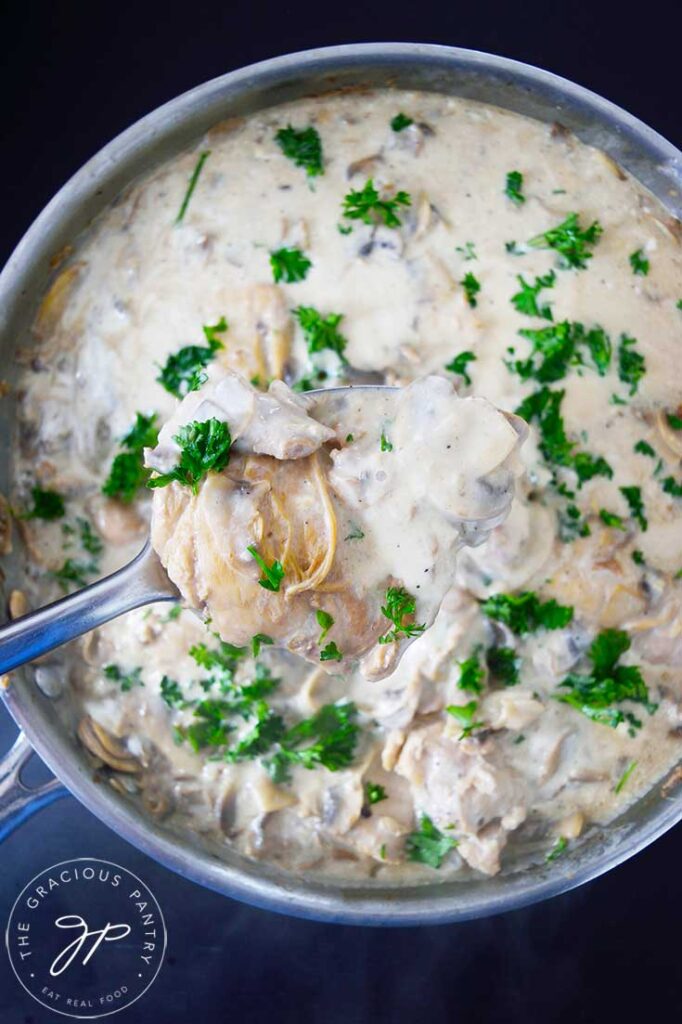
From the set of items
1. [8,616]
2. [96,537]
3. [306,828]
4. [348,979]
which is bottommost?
[348,979]

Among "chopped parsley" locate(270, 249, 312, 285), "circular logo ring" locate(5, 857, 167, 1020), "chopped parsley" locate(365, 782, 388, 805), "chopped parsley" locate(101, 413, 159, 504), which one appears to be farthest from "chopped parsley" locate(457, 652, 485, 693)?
"circular logo ring" locate(5, 857, 167, 1020)

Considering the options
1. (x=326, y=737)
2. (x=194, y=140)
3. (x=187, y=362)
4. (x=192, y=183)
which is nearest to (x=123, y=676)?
(x=326, y=737)

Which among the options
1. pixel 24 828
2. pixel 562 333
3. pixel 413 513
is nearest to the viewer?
pixel 413 513

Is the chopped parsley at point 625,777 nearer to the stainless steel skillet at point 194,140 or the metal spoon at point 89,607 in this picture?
the stainless steel skillet at point 194,140

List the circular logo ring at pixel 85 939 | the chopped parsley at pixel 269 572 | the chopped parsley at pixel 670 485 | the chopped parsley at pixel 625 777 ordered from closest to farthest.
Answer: the chopped parsley at pixel 269 572 → the chopped parsley at pixel 670 485 → the chopped parsley at pixel 625 777 → the circular logo ring at pixel 85 939

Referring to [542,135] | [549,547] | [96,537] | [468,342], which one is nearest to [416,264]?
[468,342]

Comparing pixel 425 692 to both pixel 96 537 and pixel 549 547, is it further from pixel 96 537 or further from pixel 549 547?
pixel 96 537

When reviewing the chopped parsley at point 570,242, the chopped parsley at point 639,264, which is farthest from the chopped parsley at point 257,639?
the chopped parsley at point 639,264
